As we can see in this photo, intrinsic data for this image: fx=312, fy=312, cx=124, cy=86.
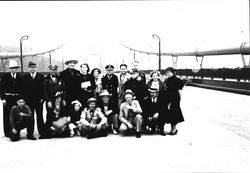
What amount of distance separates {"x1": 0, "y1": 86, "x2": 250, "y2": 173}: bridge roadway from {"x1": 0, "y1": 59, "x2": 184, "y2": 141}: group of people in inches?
9.4

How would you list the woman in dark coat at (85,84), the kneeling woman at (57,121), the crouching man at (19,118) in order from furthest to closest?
the woman in dark coat at (85,84), the kneeling woman at (57,121), the crouching man at (19,118)

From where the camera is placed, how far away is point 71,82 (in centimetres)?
545

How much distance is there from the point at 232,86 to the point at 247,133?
37.5 feet

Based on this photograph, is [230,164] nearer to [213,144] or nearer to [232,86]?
[213,144]

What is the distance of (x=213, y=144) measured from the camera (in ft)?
15.1

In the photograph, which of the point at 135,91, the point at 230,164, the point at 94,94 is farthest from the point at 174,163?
the point at 94,94

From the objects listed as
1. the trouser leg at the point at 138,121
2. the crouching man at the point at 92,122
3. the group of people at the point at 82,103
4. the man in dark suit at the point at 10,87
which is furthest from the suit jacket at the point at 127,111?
the man in dark suit at the point at 10,87

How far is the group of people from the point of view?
5.13 metres

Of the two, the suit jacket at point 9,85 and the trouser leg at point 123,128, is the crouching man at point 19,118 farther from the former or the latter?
the trouser leg at point 123,128

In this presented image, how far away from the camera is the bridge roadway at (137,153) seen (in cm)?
346

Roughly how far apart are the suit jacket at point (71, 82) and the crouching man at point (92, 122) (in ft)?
1.42

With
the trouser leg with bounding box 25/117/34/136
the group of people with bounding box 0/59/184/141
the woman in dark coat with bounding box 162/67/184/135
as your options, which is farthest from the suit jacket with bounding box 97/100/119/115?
the trouser leg with bounding box 25/117/34/136

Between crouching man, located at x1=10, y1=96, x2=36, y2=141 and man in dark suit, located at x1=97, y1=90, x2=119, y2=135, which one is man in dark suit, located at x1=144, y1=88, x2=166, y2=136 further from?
crouching man, located at x1=10, y1=96, x2=36, y2=141

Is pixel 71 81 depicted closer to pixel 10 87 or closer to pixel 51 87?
pixel 51 87
